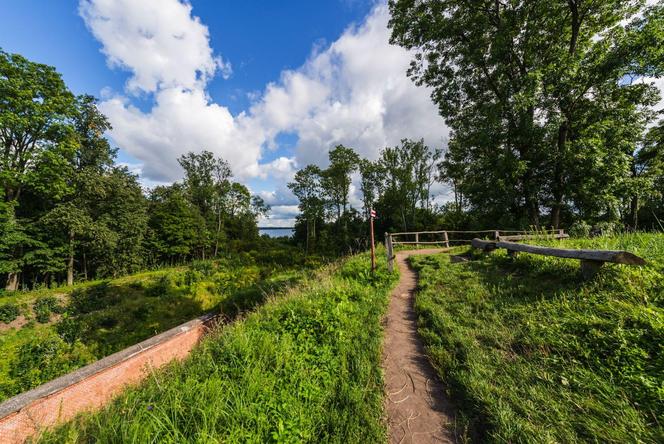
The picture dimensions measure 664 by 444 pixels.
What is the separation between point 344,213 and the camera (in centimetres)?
3416

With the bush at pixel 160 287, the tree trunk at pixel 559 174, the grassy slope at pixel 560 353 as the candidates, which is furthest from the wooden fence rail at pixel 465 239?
the bush at pixel 160 287

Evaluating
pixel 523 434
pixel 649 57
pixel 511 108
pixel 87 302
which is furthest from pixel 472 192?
pixel 87 302

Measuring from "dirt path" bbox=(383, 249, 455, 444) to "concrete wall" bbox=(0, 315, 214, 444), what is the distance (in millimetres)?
3703

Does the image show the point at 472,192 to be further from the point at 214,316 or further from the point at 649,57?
the point at 214,316

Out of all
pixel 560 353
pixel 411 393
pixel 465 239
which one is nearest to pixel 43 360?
pixel 411 393

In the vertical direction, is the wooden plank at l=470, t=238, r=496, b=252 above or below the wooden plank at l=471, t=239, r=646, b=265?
below

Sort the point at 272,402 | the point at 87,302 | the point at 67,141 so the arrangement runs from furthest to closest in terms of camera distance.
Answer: the point at 67,141 → the point at 87,302 → the point at 272,402

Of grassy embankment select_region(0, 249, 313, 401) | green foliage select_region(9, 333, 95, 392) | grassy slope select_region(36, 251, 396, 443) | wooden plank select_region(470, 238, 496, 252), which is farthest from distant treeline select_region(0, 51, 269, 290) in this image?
wooden plank select_region(470, 238, 496, 252)

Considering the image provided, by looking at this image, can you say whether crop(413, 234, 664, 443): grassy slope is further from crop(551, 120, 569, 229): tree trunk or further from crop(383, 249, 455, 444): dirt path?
crop(551, 120, 569, 229): tree trunk

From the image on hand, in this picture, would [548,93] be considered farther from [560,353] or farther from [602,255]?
[560,353]

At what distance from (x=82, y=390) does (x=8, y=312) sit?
14696 mm

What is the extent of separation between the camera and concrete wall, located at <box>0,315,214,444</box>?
330cm

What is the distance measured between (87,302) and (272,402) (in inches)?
784

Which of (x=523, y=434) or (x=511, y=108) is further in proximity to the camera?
(x=511, y=108)
